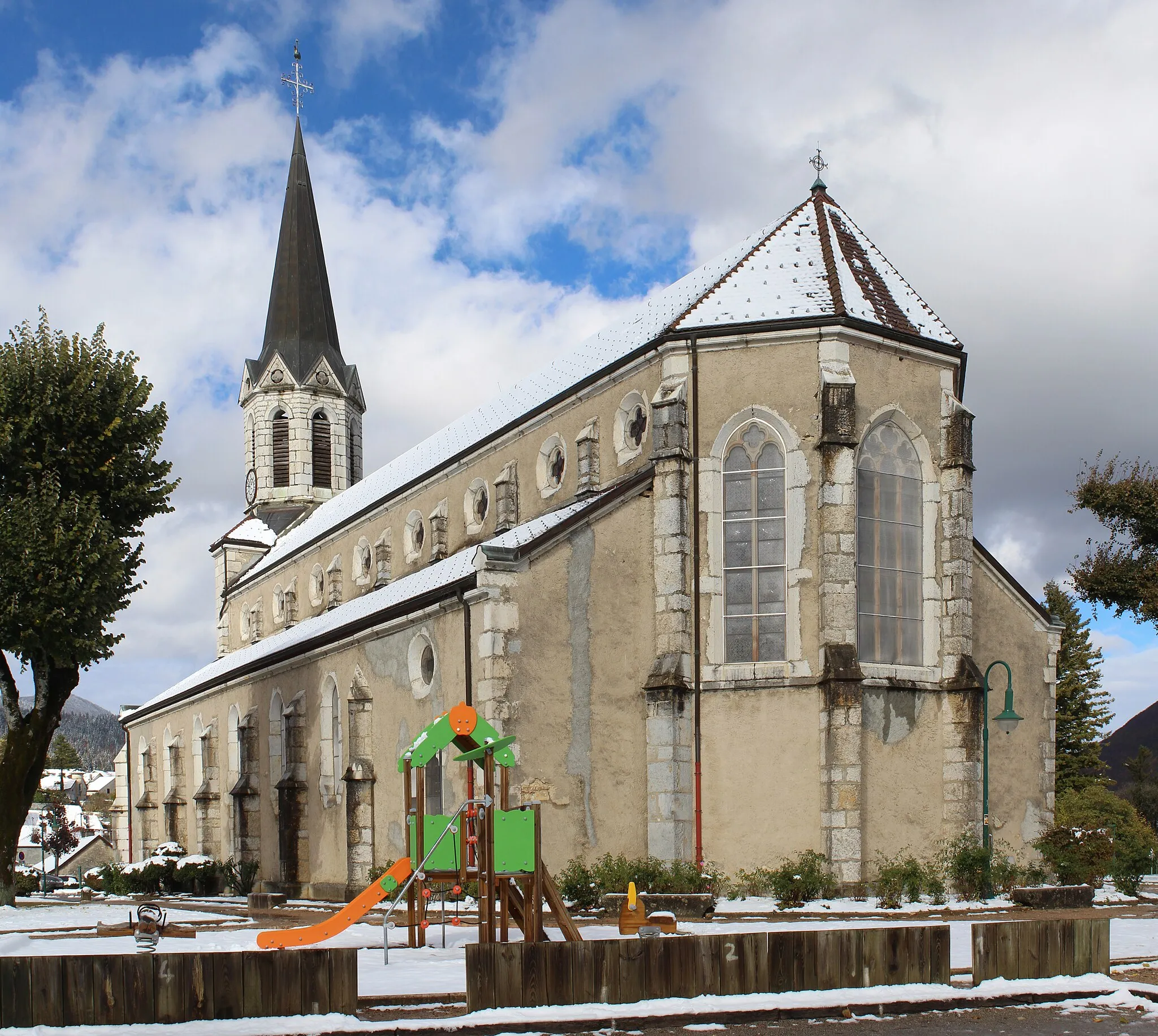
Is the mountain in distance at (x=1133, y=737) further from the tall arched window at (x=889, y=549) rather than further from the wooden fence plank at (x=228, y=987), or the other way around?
the wooden fence plank at (x=228, y=987)

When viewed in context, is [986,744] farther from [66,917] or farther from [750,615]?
[66,917]

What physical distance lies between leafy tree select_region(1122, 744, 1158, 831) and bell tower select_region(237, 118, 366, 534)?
3276 cm

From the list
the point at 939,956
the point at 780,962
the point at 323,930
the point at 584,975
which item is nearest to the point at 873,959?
the point at 939,956

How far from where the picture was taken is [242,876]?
3416cm

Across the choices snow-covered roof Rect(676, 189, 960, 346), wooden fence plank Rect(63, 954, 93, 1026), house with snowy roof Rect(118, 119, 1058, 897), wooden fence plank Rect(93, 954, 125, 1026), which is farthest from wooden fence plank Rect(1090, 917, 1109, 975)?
snow-covered roof Rect(676, 189, 960, 346)

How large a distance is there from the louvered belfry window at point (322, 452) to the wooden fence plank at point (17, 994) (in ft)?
148

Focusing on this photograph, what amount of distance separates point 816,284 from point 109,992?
1878 cm

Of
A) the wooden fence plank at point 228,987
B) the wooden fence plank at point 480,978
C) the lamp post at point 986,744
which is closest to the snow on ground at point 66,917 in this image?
the wooden fence plank at point 228,987

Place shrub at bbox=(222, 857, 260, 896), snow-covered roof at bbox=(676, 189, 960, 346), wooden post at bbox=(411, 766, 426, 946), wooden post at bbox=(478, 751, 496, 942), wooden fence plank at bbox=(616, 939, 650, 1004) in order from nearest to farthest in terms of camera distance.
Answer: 1. wooden fence plank at bbox=(616, 939, 650, 1004)
2. wooden post at bbox=(478, 751, 496, 942)
3. wooden post at bbox=(411, 766, 426, 946)
4. snow-covered roof at bbox=(676, 189, 960, 346)
5. shrub at bbox=(222, 857, 260, 896)

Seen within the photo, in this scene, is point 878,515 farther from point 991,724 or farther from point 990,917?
point 990,917

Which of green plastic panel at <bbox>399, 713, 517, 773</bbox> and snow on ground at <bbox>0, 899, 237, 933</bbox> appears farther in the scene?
snow on ground at <bbox>0, 899, 237, 933</bbox>

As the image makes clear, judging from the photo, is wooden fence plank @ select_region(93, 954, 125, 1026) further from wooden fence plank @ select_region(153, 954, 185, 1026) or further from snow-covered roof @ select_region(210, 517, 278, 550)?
snow-covered roof @ select_region(210, 517, 278, 550)

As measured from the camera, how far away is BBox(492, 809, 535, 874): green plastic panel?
14664 millimetres

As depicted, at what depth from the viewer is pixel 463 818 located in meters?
15.4
